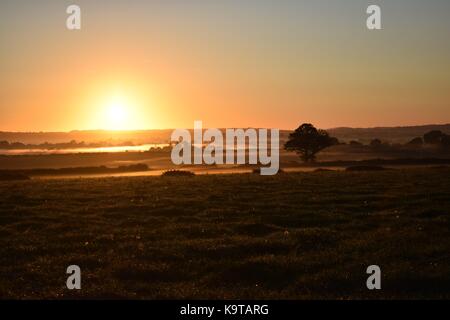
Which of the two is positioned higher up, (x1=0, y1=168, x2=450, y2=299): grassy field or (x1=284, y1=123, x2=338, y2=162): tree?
(x1=284, y1=123, x2=338, y2=162): tree

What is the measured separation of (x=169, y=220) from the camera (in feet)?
73.3

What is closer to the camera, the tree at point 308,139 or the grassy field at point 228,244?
the grassy field at point 228,244

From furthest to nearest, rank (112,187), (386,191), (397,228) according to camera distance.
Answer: (112,187), (386,191), (397,228)

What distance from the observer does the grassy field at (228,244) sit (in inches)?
499

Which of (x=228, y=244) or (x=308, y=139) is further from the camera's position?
(x=308, y=139)

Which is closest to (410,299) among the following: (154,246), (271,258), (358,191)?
(271,258)

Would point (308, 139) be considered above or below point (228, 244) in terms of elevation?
above

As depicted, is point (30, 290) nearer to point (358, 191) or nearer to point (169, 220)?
point (169, 220)

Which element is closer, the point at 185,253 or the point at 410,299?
the point at 410,299

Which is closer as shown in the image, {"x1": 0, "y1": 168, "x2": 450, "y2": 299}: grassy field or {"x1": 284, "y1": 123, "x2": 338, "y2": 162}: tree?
{"x1": 0, "y1": 168, "x2": 450, "y2": 299}: grassy field

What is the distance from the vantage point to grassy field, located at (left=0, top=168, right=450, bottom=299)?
12.7 meters

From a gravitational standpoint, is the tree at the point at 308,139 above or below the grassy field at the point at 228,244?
above

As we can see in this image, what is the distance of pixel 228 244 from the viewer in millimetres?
17109
